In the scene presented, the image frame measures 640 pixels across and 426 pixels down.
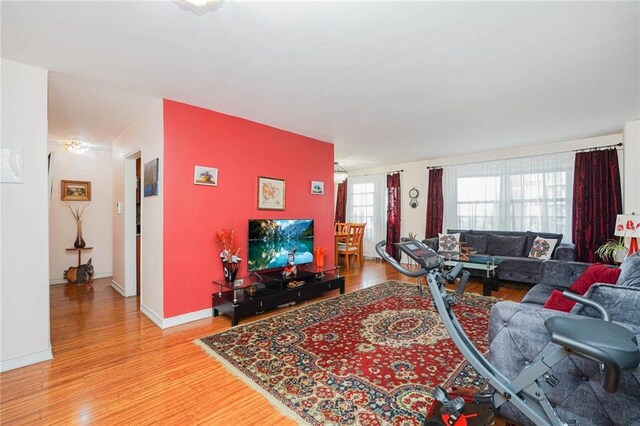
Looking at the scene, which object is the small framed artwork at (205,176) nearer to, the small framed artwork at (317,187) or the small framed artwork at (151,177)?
the small framed artwork at (151,177)

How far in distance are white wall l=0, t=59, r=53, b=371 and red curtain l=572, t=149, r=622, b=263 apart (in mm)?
7075

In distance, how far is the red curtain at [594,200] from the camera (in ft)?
14.8

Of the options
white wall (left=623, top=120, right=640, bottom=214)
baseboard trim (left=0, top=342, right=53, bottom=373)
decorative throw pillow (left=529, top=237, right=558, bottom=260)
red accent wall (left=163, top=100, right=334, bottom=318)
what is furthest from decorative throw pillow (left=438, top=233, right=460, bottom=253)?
baseboard trim (left=0, top=342, right=53, bottom=373)

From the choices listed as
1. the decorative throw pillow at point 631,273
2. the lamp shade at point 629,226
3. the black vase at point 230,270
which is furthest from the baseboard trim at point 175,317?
the lamp shade at point 629,226

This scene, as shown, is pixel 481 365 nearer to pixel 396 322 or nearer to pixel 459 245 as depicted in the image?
pixel 396 322

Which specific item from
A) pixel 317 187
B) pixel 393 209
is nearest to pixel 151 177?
pixel 317 187

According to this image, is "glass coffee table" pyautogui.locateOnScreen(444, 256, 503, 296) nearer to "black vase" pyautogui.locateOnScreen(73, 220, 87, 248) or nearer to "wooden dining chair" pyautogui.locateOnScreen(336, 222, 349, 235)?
"wooden dining chair" pyautogui.locateOnScreen(336, 222, 349, 235)

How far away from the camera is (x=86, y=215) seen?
208 inches

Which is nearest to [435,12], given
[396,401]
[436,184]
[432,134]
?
[396,401]

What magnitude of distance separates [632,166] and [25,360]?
282 inches

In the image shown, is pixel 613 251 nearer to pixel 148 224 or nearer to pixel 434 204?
pixel 434 204

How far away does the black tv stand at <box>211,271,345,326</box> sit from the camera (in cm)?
320

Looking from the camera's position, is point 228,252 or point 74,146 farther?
point 74,146

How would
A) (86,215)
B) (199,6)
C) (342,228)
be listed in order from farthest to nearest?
(342,228)
(86,215)
(199,6)
